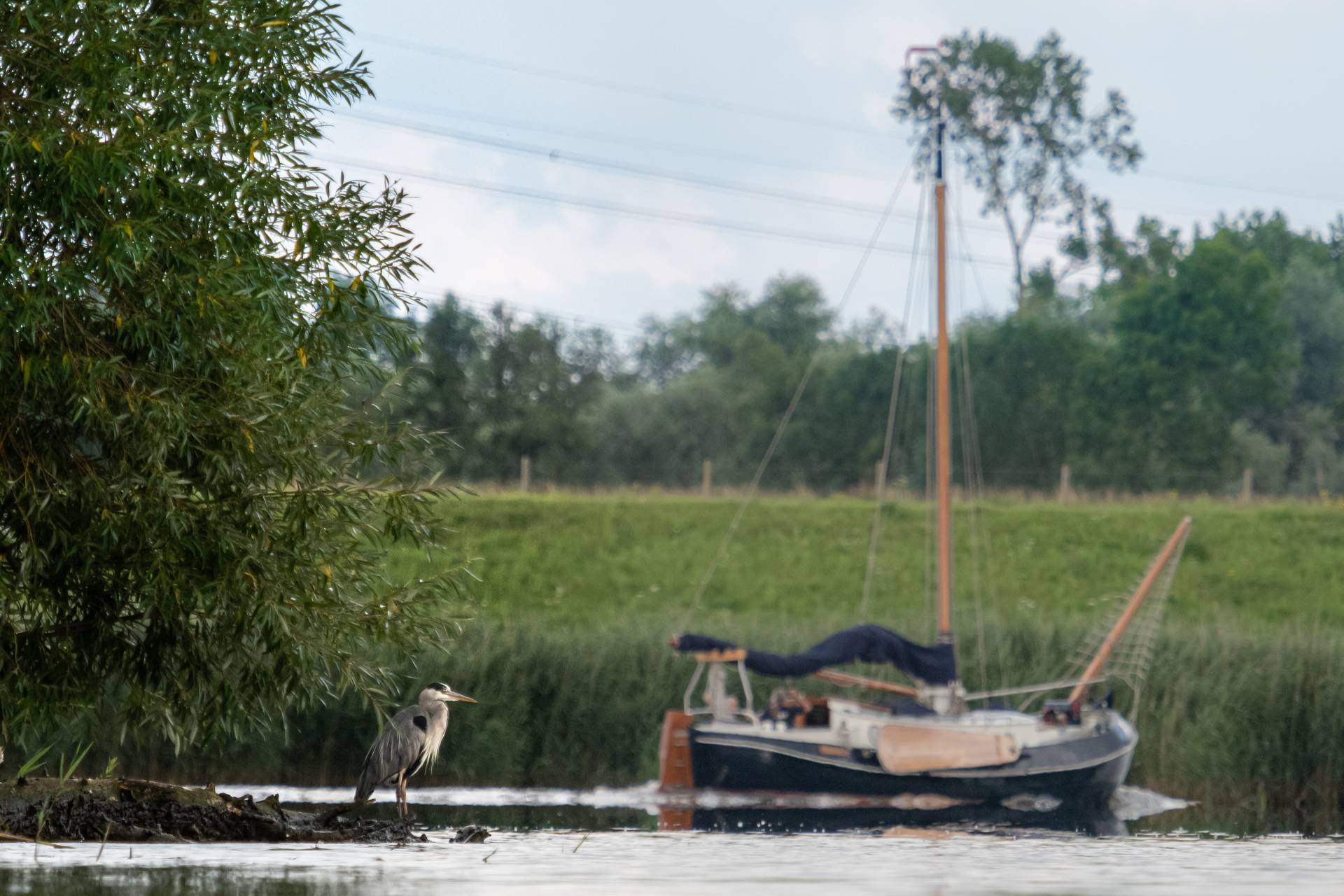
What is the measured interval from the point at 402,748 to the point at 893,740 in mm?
14771

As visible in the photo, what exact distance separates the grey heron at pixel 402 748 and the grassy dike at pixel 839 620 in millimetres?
3125

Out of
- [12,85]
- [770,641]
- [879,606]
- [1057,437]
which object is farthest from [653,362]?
[12,85]

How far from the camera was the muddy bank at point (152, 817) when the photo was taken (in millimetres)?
13883

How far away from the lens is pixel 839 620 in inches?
1478

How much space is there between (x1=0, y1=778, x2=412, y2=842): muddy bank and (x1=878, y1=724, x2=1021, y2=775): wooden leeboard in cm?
1439

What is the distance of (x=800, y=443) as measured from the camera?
222 ft

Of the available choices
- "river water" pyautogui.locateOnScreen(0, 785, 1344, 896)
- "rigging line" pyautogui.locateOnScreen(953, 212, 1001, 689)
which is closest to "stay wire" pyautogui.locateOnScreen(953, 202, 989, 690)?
"rigging line" pyautogui.locateOnScreen(953, 212, 1001, 689)

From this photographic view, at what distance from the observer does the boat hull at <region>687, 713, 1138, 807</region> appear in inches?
1079

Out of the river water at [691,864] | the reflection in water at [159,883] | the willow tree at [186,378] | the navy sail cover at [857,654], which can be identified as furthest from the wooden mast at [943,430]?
Result: the reflection in water at [159,883]

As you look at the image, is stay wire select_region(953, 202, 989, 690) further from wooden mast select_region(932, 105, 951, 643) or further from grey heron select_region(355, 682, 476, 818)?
grey heron select_region(355, 682, 476, 818)

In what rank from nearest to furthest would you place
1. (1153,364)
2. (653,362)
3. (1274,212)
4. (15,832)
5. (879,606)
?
(15,832) → (879,606) → (1153,364) → (1274,212) → (653,362)

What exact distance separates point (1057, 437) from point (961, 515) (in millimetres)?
11353

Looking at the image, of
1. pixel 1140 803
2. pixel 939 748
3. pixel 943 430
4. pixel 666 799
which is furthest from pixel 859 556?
pixel 666 799

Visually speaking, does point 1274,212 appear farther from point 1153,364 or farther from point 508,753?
point 508,753
